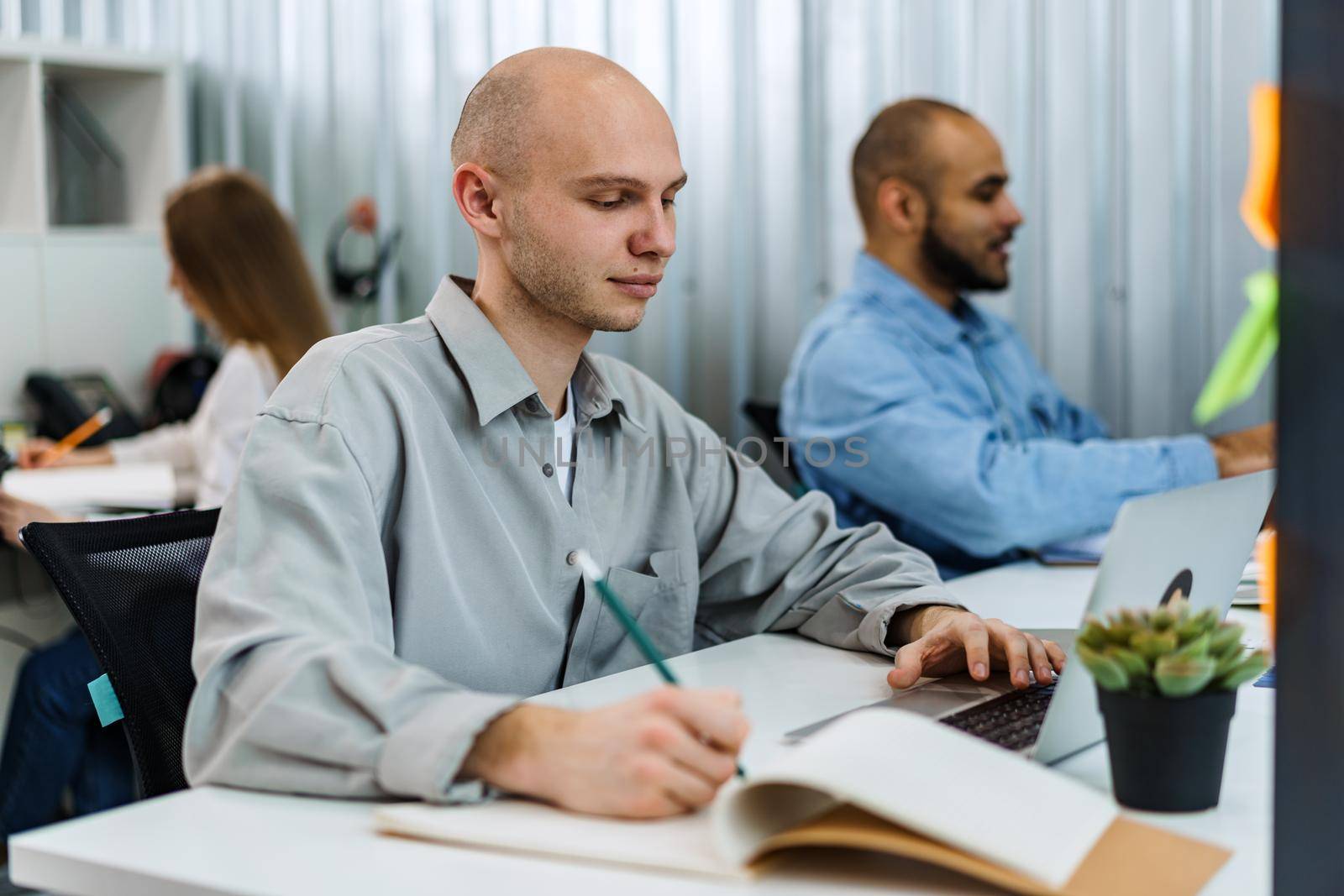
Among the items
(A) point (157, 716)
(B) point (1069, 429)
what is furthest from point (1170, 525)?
(B) point (1069, 429)

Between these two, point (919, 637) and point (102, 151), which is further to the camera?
point (102, 151)

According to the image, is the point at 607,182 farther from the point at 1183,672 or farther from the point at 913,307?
the point at 913,307

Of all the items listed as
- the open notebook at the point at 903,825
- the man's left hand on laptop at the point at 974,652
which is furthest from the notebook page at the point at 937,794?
the man's left hand on laptop at the point at 974,652

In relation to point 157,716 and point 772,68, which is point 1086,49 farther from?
point 157,716

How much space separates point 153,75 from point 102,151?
25 cm

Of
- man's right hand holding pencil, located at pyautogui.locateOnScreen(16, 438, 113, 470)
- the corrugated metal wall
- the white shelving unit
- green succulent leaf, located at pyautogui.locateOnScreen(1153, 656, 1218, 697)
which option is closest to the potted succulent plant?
green succulent leaf, located at pyautogui.locateOnScreen(1153, 656, 1218, 697)

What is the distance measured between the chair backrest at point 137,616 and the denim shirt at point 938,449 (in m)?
1.06

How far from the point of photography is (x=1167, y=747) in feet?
2.73

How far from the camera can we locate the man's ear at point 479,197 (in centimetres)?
131

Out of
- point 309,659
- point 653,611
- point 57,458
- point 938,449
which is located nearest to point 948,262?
point 938,449

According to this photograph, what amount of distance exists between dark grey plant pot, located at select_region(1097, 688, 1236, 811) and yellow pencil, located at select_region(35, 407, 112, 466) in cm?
257

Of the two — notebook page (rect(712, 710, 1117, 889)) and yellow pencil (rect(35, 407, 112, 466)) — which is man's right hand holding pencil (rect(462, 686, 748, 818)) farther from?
yellow pencil (rect(35, 407, 112, 466))

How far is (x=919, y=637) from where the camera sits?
125cm

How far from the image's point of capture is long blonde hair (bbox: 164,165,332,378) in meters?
2.54
